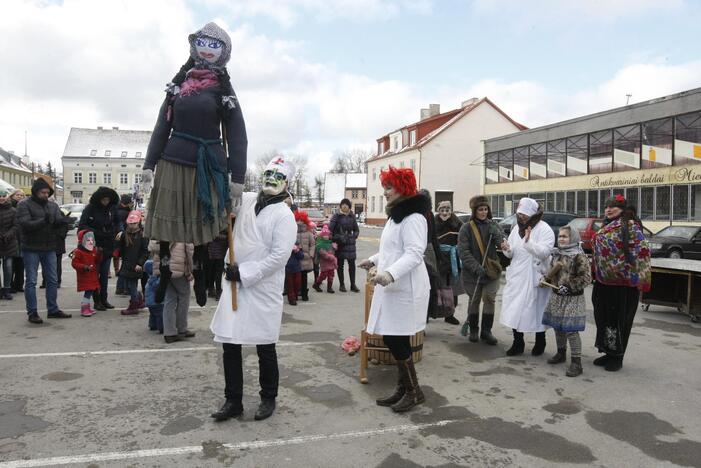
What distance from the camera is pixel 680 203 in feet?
82.3

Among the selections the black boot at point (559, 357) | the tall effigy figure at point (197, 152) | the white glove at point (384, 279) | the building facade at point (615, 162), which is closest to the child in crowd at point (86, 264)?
the tall effigy figure at point (197, 152)

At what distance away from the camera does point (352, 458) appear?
368cm

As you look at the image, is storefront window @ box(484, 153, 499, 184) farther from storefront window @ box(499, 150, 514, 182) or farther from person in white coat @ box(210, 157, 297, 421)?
person in white coat @ box(210, 157, 297, 421)

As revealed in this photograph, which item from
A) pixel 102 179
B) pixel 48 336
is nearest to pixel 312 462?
pixel 48 336

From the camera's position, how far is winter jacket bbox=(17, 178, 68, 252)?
744cm

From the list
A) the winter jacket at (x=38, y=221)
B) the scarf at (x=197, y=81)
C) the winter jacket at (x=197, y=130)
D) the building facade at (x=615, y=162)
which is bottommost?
the winter jacket at (x=38, y=221)

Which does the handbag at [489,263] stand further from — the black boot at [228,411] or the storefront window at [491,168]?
the storefront window at [491,168]

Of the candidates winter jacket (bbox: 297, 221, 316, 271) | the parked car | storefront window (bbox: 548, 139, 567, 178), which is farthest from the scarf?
storefront window (bbox: 548, 139, 567, 178)

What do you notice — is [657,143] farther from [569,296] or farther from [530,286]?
[569,296]

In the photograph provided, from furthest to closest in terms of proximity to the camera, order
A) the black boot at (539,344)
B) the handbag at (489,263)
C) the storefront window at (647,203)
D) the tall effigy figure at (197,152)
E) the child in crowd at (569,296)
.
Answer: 1. the storefront window at (647,203)
2. the handbag at (489,263)
3. the black boot at (539,344)
4. the child in crowd at (569,296)
5. the tall effigy figure at (197,152)

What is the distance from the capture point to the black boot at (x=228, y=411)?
13.9ft

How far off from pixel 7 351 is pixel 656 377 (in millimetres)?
6994

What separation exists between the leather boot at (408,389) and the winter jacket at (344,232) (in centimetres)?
657

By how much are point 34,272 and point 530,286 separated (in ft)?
21.3
